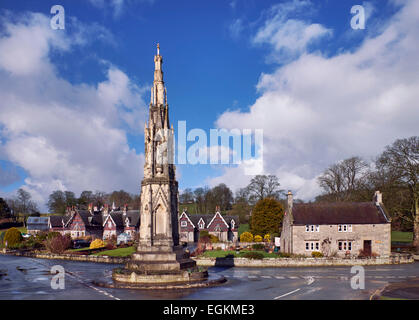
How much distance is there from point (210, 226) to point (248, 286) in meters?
49.9

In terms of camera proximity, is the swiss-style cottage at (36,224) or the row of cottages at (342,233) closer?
the row of cottages at (342,233)

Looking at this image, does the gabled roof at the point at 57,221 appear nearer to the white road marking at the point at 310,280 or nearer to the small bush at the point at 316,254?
the small bush at the point at 316,254

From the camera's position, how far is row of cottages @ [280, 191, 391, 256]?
43.3 meters

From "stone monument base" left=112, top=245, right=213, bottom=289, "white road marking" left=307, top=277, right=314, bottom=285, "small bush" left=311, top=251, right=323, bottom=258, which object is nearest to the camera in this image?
"stone monument base" left=112, top=245, right=213, bottom=289

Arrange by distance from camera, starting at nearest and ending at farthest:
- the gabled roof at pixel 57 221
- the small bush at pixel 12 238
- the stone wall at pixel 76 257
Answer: the stone wall at pixel 76 257
the small bush at pixel 12 238
the gabled roof at pixel 57 221

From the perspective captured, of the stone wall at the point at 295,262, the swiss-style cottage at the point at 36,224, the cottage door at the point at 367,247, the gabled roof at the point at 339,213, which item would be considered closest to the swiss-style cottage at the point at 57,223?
the swiss-style cottage at the point at 36,224

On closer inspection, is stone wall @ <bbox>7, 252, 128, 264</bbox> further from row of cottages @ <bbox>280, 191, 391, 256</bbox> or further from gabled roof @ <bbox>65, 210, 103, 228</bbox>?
gabled roof @ <bbox>65, 210, 103, 228</bbox>

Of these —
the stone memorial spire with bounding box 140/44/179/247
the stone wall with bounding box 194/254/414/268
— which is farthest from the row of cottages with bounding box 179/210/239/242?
the stone memorial spire with bounding box 140/44/179/247

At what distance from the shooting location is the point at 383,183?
5219 cm

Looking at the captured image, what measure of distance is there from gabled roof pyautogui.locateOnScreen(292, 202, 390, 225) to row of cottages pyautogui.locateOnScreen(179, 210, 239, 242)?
30.0 metres

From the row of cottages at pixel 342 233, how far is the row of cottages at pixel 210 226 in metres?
30.7

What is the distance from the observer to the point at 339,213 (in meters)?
44.7

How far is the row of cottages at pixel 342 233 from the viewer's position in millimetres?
43312
